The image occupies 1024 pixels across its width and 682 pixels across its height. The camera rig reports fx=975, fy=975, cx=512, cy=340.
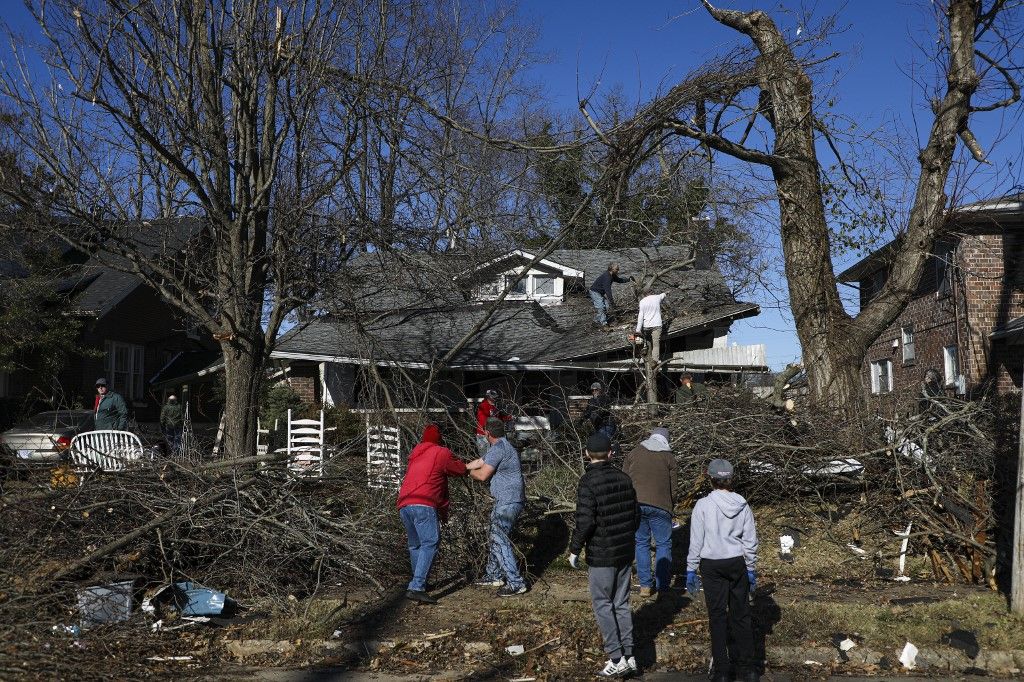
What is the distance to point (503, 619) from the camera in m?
8.20

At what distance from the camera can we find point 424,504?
8.56m

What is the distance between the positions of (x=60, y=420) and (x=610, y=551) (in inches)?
597

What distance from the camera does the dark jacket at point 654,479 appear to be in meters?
8.91

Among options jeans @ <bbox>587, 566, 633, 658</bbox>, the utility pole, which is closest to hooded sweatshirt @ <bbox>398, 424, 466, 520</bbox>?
jeans @ <bbox>587, 566, 633, 658</bbox>

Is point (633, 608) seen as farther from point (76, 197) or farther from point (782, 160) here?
point (76, 197)

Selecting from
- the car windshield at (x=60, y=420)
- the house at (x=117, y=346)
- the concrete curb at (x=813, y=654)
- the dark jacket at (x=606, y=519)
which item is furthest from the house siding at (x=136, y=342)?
the dark jacket at (x=606, y=519)

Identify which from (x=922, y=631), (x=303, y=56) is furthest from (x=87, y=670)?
(x=303, y=56)

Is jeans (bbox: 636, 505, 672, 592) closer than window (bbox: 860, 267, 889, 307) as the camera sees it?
Yes

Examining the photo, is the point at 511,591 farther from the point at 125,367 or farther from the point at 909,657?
the point at 125,367

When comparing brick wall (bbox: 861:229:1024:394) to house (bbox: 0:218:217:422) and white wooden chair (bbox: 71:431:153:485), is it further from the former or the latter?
house (bbox: 0:218:217:422)

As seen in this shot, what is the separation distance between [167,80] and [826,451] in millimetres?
10015

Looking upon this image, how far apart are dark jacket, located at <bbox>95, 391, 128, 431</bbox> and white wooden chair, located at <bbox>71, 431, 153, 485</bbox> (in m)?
2.11

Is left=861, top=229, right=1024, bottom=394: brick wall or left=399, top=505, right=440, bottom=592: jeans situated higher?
left=861, top=229, right=1024, bottom=394: brick wall

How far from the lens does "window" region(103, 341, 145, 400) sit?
2914 cm
